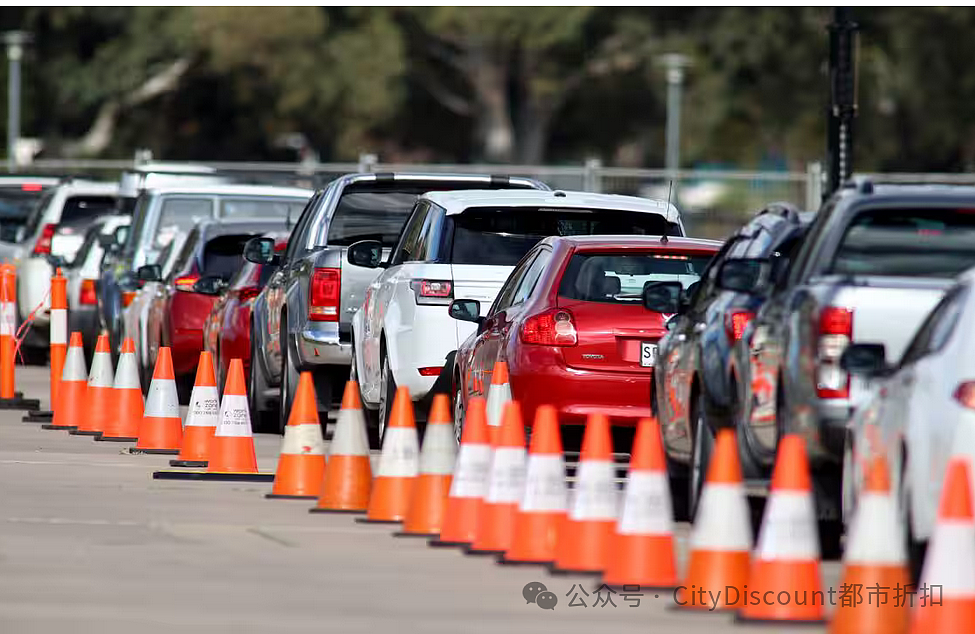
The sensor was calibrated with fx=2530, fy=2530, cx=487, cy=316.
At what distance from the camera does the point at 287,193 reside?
2248 centimetres

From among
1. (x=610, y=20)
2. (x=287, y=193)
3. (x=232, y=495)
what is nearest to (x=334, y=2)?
(x=610, y=20)

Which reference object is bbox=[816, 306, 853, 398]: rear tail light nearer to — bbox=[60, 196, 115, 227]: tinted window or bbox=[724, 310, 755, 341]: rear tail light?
bbox=[724, 310, 755, 341]: rear tail light

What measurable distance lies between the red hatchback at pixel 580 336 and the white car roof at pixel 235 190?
8.73 metres

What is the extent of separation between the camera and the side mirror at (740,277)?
1136 centimetres

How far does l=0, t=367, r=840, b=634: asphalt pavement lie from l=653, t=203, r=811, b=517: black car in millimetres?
576

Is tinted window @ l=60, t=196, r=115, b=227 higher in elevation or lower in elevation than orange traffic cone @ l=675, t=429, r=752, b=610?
higher

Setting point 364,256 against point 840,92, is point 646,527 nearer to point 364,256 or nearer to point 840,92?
point 364,256

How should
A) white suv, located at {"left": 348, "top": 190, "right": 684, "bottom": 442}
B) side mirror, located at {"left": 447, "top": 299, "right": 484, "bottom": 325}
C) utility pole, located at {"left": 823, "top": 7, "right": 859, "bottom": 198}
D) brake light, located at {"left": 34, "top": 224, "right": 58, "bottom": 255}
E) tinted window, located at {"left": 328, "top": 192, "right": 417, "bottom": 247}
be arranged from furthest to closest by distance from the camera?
brake light, located at {"left": 34, "top": 224, "right": 58, "bottom": 255}, utility pole, located at {"left": 823, "top": 7, "right": 859, "bottom": 198}, tinted window, located at {"left": 328, "top": 192, "right": 417, "bottom": 247}, white suv, located at {"left": 348, "top": 190, "right": 684, "bottom": 442}, side mirror, located at {"left": 447, "top": 299, "right": 484, "bottom": 325}

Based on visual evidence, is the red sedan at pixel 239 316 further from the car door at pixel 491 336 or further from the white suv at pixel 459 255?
the car door at pixel 491 336

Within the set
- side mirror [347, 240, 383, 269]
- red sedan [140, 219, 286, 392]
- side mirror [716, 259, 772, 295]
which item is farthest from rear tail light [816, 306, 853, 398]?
red sedan [140, 219, 286, 392]

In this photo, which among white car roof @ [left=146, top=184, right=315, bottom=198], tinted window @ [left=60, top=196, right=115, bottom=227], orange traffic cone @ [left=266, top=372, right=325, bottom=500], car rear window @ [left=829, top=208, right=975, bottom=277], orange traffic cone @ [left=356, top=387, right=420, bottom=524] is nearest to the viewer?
car rear window @ [left=829, top=208, right=975, bottom=277]

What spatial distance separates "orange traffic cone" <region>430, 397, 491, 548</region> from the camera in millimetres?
10250

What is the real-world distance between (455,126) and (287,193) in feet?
194

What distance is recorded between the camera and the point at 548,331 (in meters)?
13.5
